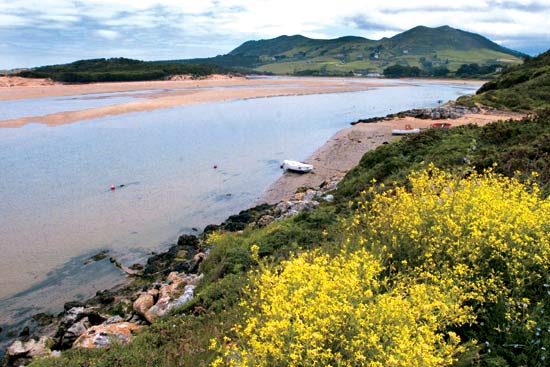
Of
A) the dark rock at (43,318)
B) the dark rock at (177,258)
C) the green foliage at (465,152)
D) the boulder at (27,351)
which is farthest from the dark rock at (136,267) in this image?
the green foliage at (465,152)

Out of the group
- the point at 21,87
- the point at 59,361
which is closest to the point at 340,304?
the point at 59,361

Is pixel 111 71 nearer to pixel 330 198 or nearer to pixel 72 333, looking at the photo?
pixel 330 198

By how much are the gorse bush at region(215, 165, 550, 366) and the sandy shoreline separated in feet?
56.0

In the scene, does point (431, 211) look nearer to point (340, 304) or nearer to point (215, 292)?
point (340, 304)

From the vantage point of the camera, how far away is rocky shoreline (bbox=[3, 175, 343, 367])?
9750 millimetres

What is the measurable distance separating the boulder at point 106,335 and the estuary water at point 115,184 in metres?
5.17

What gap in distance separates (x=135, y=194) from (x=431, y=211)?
21.1 m

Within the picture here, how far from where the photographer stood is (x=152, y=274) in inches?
595

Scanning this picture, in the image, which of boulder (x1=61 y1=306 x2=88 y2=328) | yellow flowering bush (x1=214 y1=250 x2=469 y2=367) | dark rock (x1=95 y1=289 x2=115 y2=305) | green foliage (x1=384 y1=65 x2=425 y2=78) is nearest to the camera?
yellow flowering bush (x1=214 y1=250 x2=469 y2=367)

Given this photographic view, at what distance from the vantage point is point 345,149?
35.8 metres

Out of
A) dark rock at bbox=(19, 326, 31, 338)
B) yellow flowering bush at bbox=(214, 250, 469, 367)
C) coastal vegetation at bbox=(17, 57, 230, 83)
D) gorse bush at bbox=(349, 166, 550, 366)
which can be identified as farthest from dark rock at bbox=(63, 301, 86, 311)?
coastal vegetation at bbox=(17, 57, 230, 83)

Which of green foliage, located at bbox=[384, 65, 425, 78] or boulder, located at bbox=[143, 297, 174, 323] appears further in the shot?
green foliage, located at bbox=[384, 65, 425, 78]

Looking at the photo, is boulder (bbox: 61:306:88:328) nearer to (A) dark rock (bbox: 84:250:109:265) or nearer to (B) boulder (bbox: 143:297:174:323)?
(B) boulder (bbox: 143:297:174:323)

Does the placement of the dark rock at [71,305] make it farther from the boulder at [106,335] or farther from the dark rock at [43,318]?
the boulder at [106,335]
